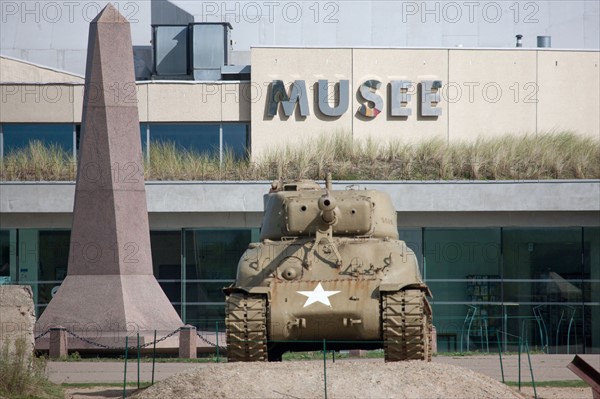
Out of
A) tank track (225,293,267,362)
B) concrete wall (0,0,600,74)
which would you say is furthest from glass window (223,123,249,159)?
tank track (225,293,267,362)

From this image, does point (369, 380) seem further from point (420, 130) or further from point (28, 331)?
point (420, 130)

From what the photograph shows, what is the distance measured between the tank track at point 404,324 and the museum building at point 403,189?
12.6 m

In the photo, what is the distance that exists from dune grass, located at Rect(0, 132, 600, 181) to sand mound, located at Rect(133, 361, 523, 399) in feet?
55.2

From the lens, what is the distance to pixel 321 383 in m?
16.1

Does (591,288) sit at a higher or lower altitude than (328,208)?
lower

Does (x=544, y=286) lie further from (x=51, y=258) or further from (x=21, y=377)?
(x=21, y=377)

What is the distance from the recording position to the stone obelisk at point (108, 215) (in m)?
26.2

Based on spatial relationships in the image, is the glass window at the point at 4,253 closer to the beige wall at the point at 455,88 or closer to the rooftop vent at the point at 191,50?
the beige wall at the point at 455,88

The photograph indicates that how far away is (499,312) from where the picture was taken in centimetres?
3241

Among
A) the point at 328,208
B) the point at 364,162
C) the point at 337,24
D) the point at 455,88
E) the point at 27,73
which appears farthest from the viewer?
the point at 337,24

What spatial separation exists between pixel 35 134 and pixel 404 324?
69.1 feet

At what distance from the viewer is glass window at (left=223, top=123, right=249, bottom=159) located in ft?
118

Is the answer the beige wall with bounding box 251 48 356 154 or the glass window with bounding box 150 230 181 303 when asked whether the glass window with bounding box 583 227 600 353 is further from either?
the glass window with bounding box 150 230 181 303

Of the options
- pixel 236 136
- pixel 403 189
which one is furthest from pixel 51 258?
pixel 403 189
